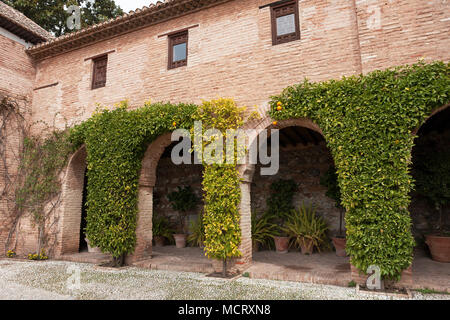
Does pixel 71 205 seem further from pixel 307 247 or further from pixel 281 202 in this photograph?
pixel 307 247

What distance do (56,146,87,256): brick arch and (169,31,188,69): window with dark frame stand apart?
3.27 metres

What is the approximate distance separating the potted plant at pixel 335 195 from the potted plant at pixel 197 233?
367cm

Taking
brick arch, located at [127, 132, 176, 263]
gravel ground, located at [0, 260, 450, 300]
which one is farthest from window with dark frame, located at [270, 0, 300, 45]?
gravel ground, located at [0, 260, 450, 300]

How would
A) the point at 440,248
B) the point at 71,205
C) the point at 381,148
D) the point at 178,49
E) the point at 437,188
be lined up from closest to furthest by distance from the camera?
1. the point at 381,148
2. the point at 440,248
3. the point at 437,188
4. the point at 178,49
5. the point at 71,205

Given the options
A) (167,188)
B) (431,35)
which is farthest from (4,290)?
(431,35)

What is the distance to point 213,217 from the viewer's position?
5.32 metres

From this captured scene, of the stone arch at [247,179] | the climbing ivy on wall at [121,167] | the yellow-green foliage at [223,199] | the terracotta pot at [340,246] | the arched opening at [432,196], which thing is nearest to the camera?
the yellow-green foliage at [223,199]

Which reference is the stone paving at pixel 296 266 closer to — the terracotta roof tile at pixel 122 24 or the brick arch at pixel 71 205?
the brick arch at pixel 71 205

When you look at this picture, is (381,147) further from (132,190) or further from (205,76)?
(132,190)

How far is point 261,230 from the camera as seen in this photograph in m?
7.77

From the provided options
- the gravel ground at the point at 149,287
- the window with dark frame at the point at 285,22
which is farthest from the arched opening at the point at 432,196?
the window with dark frame at the point at 285,22

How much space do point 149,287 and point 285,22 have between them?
556cm

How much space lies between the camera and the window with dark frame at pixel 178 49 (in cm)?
677

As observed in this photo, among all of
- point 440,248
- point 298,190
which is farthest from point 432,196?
point 298,190
